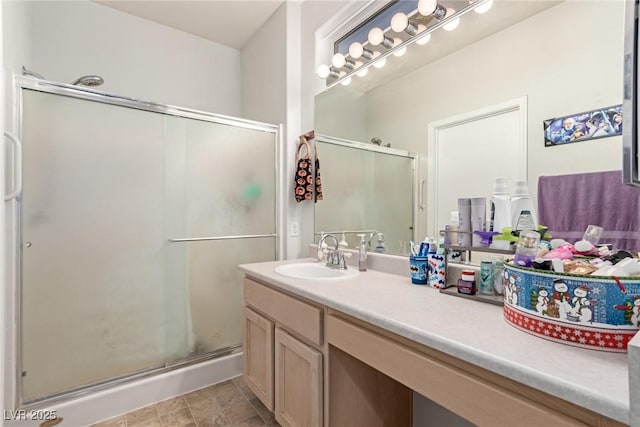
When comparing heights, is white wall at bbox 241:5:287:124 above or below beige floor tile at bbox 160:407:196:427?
above

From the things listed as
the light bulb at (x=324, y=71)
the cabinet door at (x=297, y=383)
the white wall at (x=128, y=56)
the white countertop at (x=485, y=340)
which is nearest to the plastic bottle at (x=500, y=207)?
the white countertop at (x=485, y=340)

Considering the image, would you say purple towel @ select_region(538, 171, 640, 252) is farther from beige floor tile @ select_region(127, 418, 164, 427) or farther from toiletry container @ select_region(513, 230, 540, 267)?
beige floor tile @ select_region(127, 418, 164, 427)

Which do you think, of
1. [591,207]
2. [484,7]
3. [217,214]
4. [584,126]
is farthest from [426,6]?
[217,214]

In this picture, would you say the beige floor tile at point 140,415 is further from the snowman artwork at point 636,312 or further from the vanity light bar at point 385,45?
the vanity light bar at point 385,45

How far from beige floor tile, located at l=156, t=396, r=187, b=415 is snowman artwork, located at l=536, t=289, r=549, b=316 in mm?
1922

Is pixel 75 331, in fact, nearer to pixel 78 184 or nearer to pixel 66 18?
pixel 78 184

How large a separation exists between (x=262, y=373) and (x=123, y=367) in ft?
2.79

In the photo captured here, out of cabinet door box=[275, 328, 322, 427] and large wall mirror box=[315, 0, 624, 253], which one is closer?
large wall mirror box=[315, 0, 624, 253]

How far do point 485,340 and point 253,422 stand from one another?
1.44 metres

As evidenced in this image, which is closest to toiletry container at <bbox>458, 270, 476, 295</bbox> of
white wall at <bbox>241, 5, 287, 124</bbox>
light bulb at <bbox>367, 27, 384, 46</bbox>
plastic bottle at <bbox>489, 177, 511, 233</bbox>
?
plastic bottle at <bbox>489, 177, 511, 233</bbox>

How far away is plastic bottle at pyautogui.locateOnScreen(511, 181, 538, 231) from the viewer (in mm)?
1068

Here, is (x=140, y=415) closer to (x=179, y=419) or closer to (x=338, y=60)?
(x=179, y=419)

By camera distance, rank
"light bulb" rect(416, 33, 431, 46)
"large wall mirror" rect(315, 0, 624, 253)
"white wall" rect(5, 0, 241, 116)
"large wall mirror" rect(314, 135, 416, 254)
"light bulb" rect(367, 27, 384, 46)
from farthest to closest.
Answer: "white wall" rect(5, 0, 241, 116) < "light bulb" rect(367, 27, 384, 46) < "large wall mirror" rect(314, 135, 416, 254) < "light bulb" rect(416, 33, 431, 46) < "large wall mirror" rect(315, 0, 624, 253)

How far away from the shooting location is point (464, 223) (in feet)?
3.95
